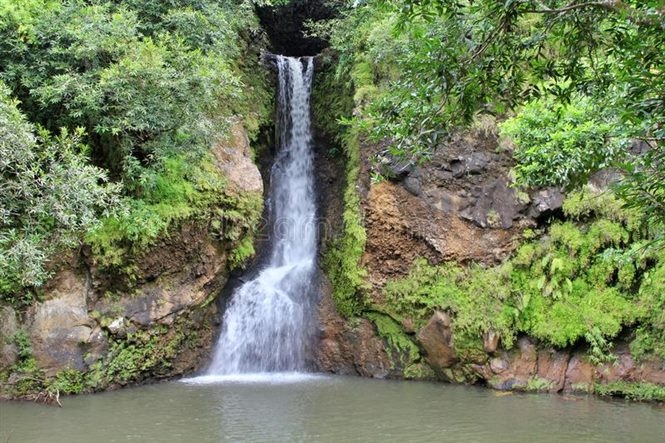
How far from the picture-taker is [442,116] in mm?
4176

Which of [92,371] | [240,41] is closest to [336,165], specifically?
[240,41]

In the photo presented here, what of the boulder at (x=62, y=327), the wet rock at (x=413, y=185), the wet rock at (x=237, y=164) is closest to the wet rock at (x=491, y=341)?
the wet rock at (x=413, y=185)

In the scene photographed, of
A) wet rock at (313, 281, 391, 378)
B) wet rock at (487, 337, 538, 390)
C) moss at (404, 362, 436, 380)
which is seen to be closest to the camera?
wet rock at (487, 337, 538, 390)

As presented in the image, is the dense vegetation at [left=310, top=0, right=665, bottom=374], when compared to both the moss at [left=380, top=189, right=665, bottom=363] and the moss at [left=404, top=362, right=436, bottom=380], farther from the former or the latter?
the moss at [left=404, top=362, right=436, bottom=380]

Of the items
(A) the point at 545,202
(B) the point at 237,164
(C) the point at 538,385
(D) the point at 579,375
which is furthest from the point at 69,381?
(A) the point at 545,202

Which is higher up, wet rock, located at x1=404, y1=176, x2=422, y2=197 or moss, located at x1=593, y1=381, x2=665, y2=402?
wet rock, located at x1=404, y1=176, x2=422, y2=197

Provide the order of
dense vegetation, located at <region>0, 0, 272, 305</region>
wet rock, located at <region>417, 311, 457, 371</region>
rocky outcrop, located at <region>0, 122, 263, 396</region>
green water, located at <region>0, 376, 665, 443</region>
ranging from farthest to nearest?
wet rock, located at <region>417, 311, 457, 371</region>
rocky outcrop, located at <region>0, 122, 263, 396</region>
dense vegetation, located at <region>0, 0, 272, 305</region>
green water, located at <region>0, 376, 665, 443</region>

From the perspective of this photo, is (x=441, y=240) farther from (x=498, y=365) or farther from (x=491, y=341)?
(x=498, y=365)

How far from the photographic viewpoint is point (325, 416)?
8.15 meters

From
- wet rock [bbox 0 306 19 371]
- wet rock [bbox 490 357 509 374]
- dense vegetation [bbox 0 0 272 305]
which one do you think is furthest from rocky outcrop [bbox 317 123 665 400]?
wet rock [bbox 0 306 19 371]

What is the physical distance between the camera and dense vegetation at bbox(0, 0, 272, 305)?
8734 millimetres

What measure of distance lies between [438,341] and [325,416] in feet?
11.3

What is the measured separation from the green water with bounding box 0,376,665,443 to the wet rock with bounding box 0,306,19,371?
0.79 m

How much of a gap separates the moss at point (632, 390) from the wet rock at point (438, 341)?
2569 mm
